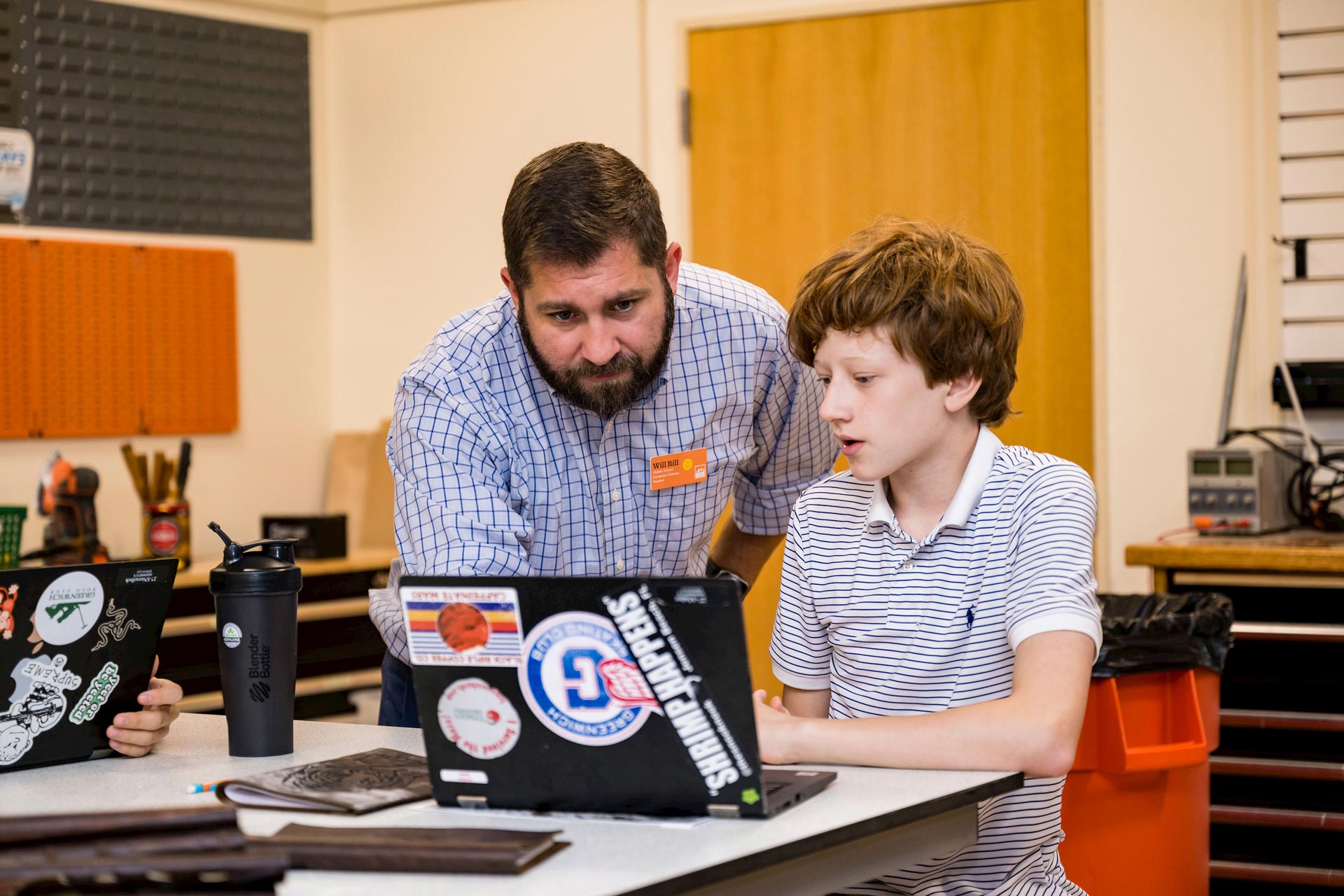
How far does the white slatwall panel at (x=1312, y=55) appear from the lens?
3.54m

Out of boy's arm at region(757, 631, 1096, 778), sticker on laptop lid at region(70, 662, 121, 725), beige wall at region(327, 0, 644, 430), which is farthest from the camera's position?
beige wall at region(327, 0, 644, 430)

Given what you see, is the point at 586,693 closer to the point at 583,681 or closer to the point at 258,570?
the point at 583,681

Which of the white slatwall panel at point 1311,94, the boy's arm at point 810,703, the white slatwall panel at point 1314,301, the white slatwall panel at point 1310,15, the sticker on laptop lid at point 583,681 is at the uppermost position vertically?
the white slatwall panel at point 1310,15

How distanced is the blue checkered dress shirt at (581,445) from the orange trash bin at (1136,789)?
2.19 feet

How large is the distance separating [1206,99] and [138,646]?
3016 mm

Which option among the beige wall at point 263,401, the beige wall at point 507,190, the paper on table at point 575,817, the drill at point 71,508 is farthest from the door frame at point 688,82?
the paper on table at point 575,817

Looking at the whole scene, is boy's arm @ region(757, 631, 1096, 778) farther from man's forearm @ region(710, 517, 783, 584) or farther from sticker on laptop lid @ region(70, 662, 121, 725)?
man's forearm @ region(710, 517, 783, 584)

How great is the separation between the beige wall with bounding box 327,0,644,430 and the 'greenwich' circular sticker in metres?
3.29

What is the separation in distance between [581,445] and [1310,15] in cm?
247

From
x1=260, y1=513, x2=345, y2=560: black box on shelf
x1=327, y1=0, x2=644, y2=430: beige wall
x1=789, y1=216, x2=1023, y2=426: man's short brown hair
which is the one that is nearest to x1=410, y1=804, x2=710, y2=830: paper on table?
x1=789, y1=216, x2=1023, y2=426: man's short brown hair

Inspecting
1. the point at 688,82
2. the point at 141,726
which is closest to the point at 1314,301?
the point at 688,82

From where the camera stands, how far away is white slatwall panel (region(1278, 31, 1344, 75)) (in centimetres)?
354

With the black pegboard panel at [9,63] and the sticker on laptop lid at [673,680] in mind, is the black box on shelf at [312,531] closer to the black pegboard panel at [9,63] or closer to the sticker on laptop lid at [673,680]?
the black pegboard panel at [9,63]

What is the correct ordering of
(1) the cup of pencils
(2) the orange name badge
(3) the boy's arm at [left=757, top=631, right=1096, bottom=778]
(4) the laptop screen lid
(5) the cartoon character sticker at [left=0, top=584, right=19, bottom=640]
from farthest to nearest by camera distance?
(1) the cup of pencils, (2) the orange name badge, (5) the cartoon character sticker at [left=0, top=584, right=19, bottom=640], (3) the boy's arm at [left=757, top=631, right=1096, bottom=778], (4) the laptop screen lid
